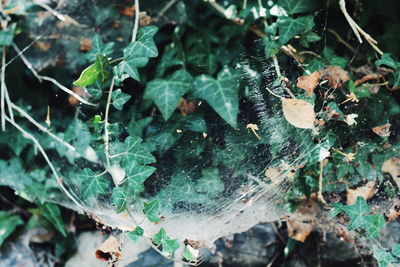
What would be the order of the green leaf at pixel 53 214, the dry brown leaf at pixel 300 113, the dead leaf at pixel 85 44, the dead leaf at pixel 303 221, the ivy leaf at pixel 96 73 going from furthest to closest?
the dead leaf at pixel 85 44
the green leaf at pixel 53 214
the dead leaf at pixel 303 221
the ivy leaf at pixel 96 73
the dry brown leaf at pixel 300 113

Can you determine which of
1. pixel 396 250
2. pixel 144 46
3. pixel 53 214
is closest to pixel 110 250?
pixel 53 214

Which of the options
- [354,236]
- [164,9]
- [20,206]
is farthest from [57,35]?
[354,236]

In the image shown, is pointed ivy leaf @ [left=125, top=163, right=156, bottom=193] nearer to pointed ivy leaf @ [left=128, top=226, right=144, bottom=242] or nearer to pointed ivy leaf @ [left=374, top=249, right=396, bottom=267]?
pointed ivy leaf @ [left=128, top=226, right=144, bottom=242]

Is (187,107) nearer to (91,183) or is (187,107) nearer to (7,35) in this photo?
(91,183)

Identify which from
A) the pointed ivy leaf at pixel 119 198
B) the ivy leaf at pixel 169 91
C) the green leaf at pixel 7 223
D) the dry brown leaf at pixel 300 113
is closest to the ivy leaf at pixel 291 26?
the dry brown leaf at pixel 300 113

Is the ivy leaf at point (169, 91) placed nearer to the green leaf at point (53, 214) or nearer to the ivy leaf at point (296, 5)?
the ivy leaf at point (296, 5)

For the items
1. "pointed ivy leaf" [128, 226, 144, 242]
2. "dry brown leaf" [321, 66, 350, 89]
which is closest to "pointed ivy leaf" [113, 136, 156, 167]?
"pointed ivy leaf" [128, 226, 144, 242]
